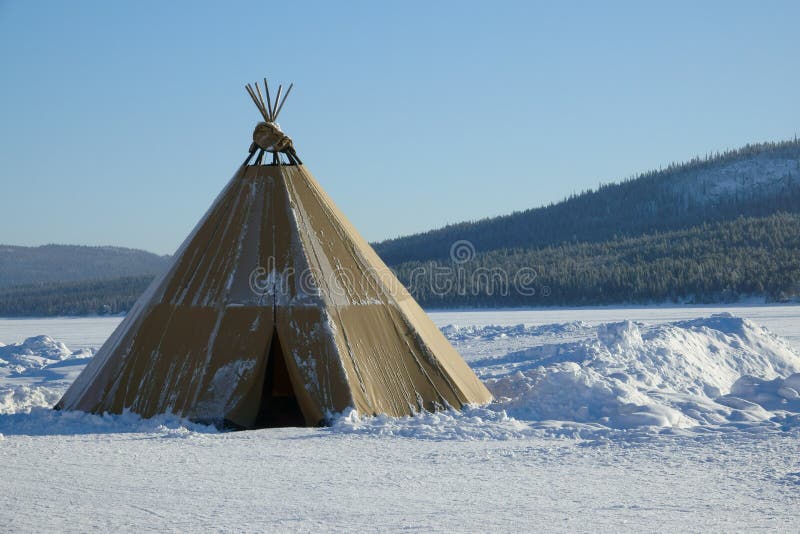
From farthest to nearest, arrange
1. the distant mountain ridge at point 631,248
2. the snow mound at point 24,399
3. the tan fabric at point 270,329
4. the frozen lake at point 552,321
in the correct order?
1. the distant mountain ridge at point 631,248
2. the frozen lake at point 552,321
3. the snow mound at point 24,399
4. the tan fabric at point 270,329

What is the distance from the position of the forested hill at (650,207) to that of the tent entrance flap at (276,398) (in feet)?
351

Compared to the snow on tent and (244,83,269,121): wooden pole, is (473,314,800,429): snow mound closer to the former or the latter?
the snow on tent

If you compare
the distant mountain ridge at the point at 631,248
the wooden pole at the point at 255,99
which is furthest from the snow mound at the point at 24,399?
the distant mountain ridge at the point at 631,248

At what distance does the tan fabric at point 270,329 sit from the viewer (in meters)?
11.3

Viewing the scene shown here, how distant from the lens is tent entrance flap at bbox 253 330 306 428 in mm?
12020

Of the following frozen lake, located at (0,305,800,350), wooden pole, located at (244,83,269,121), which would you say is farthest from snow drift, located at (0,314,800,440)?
frozen lake, located at (0,305,800,350)

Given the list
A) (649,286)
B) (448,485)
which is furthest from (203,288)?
(649,286)

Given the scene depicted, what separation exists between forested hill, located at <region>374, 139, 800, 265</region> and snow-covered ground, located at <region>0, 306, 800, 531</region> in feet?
352

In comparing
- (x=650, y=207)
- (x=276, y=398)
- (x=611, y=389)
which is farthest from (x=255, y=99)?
(x=650, y=207)

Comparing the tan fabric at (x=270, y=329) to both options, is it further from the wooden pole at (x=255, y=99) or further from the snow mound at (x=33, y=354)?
the snow mound at (x=33, y=354)

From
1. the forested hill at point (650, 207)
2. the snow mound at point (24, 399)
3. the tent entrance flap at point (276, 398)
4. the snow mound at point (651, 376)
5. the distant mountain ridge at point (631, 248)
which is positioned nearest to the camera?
the snow mound at point (651, 376)

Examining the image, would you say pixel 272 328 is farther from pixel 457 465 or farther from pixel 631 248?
pixel 631 248

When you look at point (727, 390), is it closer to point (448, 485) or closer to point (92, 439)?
point (448, 485)

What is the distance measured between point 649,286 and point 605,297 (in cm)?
349
